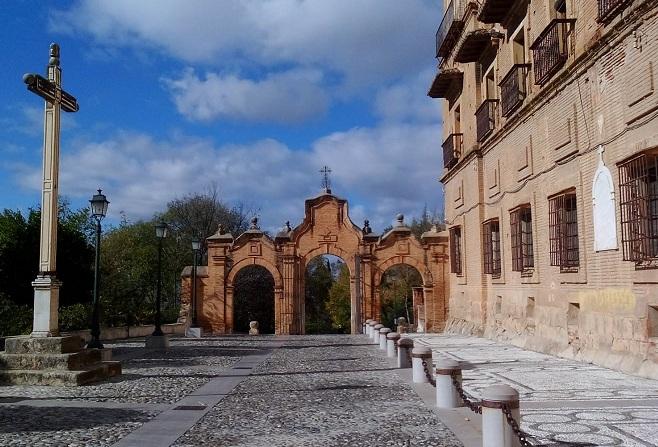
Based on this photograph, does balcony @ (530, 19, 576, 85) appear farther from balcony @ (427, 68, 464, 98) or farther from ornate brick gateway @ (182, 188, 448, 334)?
ornate brick gateway @ (182, 188, 448, 334)

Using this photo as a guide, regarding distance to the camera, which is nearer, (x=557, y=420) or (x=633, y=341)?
(x=557, y=420)

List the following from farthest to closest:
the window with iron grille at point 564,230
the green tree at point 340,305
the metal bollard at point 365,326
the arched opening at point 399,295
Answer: the arched opening at point 399,295 < the green tree at point 340,305 < the metal bollard at point 365,326 < the window with iron grille at point 564,230

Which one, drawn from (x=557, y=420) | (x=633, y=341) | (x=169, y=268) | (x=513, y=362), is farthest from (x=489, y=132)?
(x=169, y=268)

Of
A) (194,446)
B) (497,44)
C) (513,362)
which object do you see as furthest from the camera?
(497,44)

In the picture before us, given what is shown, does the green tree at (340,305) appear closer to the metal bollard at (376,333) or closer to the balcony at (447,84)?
the balcony at (447,84)

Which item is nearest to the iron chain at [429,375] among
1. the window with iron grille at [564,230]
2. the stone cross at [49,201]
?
the window with iron grille at [564,230]

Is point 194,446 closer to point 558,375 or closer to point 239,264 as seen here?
point 558,375

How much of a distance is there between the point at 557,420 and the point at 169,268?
37328 mm

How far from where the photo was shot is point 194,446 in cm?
624

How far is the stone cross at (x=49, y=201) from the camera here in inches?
423

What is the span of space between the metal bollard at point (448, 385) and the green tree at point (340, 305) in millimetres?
35833

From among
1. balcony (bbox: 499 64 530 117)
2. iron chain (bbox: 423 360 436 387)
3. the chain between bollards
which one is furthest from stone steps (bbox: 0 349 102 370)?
balcony (bbox: 499 64 530 117)

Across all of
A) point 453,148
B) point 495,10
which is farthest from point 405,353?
point 453,148

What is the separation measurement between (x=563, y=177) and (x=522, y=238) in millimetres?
3113
